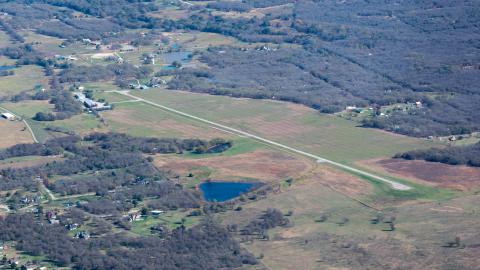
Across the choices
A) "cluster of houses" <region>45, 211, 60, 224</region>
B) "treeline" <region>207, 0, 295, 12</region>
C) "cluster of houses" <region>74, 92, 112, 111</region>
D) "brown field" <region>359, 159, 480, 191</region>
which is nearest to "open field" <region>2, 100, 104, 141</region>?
"cluster of houses" <region>74, 92, 112, 111</region>

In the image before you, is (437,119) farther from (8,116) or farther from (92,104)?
(8,116)

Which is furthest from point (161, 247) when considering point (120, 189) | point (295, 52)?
point (295, 52)

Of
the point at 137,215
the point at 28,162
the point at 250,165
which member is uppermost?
the point at 250,165

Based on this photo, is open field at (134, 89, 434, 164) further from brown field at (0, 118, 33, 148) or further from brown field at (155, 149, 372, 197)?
brown field at (0, 118, 33, 148)

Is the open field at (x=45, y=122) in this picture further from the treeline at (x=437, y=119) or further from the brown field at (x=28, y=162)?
the treeline at (x=437, y=119)

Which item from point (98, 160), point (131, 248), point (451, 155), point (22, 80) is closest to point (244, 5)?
point (22, 80)
